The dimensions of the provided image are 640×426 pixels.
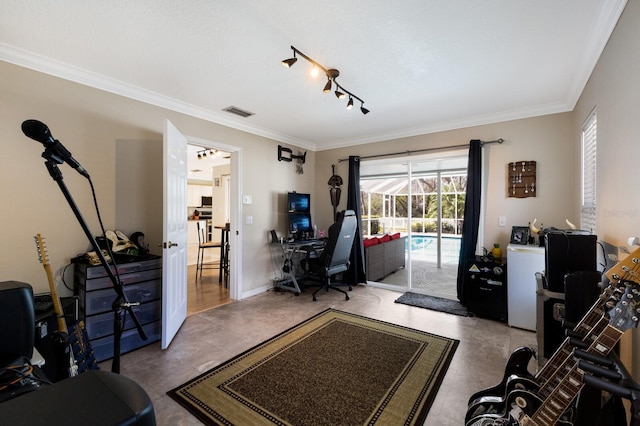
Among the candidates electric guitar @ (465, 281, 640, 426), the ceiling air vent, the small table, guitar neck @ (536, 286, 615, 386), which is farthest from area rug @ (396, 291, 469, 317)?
the ceiling air vent

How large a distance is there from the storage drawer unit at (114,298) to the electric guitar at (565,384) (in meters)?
2.80

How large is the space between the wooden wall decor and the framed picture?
41cm

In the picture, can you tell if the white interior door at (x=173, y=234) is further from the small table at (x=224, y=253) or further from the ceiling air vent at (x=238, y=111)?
the small table at (x=224, y=253)

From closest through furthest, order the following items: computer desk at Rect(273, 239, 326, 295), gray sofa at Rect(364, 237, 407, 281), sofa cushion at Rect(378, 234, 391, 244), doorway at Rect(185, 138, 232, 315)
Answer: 1. doorway at Rect(185, 138, 232, 315)
2. computer desk at Rect(273, 239, 326, 295)
3. gray sofa at Rect(364, 237, 407, 281)
4. sofa cushion at Rect(378, 234, 391, 244)

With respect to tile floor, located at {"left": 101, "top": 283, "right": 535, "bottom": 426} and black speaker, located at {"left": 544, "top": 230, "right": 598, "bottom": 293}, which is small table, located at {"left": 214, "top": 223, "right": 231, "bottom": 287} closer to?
tile floor, located at {"left": 101, "top": 283, "right": 535, "bottom": 426}

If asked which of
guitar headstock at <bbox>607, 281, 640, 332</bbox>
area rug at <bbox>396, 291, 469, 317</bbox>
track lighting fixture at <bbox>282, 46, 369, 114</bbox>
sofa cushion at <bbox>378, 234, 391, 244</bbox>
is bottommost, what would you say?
area rug at <bbox>396, 291, 469, 317</bbox>

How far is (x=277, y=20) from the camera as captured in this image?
1847 millimetres

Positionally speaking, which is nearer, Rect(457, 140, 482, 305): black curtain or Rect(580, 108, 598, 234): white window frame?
Rect(580, 108, 598, 234): white window frame

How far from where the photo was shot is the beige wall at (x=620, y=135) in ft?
4.71

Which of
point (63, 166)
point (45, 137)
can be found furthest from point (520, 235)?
point (63, 166)

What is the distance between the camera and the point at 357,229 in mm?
4656

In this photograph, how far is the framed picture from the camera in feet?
10.7

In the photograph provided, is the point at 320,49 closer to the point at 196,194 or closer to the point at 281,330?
the point at 281,330

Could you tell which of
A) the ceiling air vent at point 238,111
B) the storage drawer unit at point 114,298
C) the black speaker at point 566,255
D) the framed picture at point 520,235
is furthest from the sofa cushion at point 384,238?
the storage drawer unit at point 114,298
